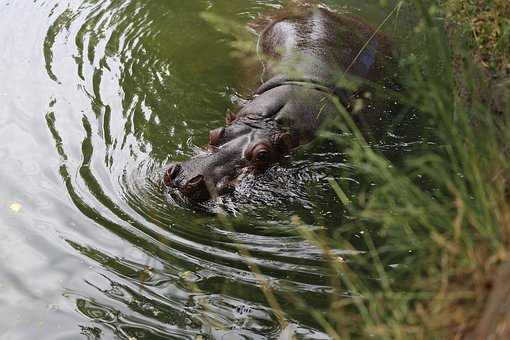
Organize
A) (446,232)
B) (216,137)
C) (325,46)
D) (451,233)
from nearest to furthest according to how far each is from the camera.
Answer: (451,233) → (446,232) → (216,137) → (325,46)

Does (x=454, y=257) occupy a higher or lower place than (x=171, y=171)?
higher

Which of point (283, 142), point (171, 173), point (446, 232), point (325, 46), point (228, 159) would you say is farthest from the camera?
point (325, 46)

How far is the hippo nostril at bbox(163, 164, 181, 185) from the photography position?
4.94 meters

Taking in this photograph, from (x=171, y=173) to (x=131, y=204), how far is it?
35 cm

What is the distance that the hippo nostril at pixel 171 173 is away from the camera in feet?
16.2

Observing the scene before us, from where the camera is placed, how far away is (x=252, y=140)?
532cm

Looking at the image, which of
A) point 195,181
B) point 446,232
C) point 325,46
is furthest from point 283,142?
point 446,232

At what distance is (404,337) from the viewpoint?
8.98 feet

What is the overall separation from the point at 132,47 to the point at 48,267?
11.5 ft

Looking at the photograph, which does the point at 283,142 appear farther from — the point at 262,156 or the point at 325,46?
the point at 325,46

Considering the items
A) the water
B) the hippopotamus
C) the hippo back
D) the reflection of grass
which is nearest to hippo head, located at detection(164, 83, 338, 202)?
the hippopotamus

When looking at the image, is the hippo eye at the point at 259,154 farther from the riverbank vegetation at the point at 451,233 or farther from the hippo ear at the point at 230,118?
the riverbank vegetation at the point at 451,233

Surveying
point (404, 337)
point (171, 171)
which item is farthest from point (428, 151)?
point (404, 337)

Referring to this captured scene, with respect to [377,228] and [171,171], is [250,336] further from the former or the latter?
[171,171]
